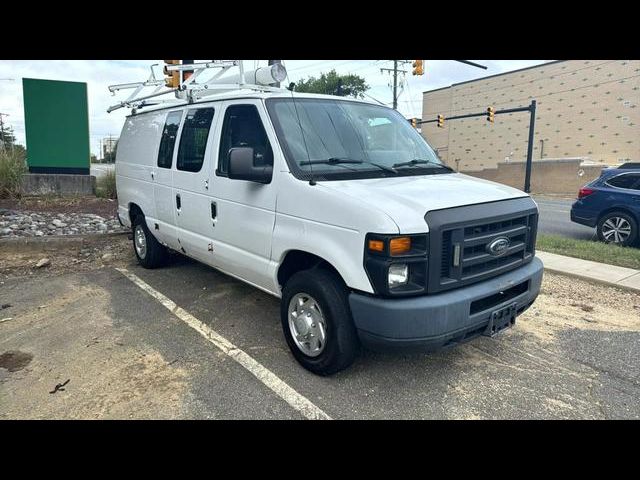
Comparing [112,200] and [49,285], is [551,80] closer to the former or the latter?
[112,200]

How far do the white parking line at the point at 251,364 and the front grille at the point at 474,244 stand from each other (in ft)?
3.92

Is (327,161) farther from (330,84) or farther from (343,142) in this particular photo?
(330,84)

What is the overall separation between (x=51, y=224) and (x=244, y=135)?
7232mm

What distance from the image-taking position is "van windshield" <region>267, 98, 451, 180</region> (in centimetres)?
370

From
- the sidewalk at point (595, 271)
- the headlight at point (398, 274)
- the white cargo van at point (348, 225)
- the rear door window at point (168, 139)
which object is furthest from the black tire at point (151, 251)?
the sidewalk at point (595, 271)

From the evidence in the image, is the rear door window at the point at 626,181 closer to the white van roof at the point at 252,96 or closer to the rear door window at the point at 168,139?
the white van roof at the point at 252,96

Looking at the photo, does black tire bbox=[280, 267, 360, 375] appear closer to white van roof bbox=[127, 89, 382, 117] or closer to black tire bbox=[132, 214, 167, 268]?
white van roof bbox=[127, 89, 382, 117]

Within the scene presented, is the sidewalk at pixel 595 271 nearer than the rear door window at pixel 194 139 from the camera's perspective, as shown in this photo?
No

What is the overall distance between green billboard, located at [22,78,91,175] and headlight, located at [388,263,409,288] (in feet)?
45.4

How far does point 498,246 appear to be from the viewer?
11.1 ft

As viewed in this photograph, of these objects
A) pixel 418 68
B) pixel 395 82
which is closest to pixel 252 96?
pixel 418 68

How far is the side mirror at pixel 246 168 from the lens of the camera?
Result: 364cm

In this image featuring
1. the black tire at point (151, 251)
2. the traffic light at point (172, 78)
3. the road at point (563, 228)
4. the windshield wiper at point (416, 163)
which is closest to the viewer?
the windshield wiper at point (416, 163)

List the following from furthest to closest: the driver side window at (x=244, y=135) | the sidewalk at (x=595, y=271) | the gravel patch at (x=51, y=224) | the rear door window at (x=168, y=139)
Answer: the gravel patch at (x=51, y=224) → the sidewalk at (x=595, y=271) → the rear door window at (x=168, y=139) → the driver side window at (x=244, y=135)
